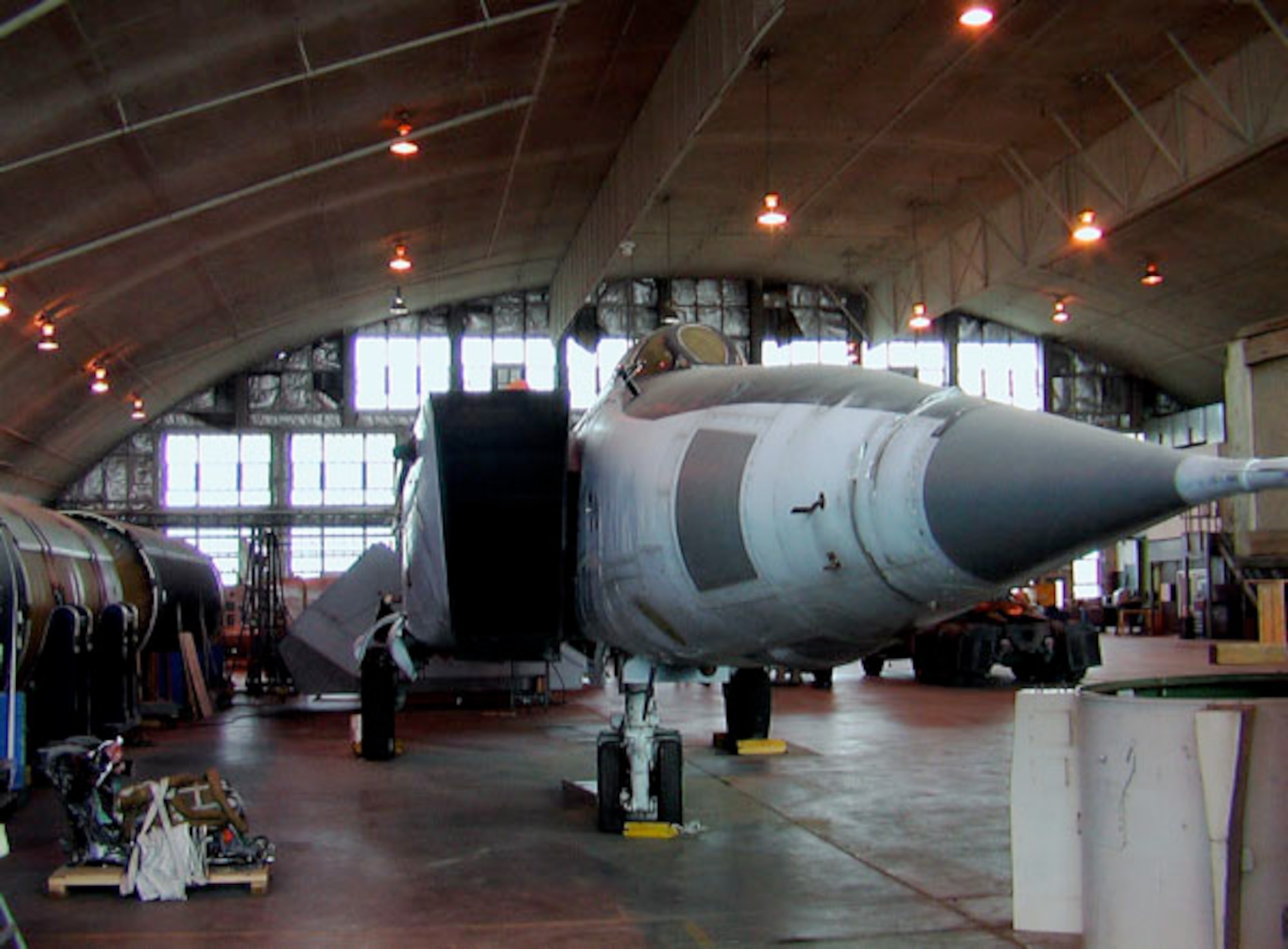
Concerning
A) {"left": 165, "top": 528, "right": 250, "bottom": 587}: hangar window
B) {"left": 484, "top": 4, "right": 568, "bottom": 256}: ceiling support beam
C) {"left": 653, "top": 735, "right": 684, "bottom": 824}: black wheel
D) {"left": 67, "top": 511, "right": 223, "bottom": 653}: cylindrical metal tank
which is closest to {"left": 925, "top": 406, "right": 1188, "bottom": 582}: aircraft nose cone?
{"left": 653, "top": 735, "right": 684, "bottom": 824}: black wheel

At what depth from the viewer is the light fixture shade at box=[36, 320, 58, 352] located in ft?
64.5

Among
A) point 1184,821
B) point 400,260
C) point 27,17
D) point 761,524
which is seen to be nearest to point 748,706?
point 761,524

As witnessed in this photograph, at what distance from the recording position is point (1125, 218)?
20.0 meters

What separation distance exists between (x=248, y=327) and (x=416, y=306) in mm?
6243

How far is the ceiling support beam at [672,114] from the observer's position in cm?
1395

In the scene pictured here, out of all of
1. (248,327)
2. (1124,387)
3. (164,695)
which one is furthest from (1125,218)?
(1124,387)

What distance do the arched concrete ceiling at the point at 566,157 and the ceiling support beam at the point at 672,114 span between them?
0.07 m

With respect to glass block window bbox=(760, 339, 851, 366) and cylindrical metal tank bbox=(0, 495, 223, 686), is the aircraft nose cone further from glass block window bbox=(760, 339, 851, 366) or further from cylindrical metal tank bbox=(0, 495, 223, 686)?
glass block window bbox=(760, 339, 851, 366)

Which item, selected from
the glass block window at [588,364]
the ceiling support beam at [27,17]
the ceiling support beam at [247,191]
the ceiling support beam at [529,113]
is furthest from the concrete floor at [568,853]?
the glass block window at [588,364]

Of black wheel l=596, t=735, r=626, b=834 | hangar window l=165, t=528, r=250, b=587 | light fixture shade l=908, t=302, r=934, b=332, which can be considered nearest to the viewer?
black wheel l=596, t=735, r=626, b=834

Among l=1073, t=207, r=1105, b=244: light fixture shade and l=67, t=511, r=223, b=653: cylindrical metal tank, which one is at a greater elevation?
l=1073, t=207, r=1105, b=244: light fixture shade

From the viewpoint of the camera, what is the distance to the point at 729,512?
206 inches

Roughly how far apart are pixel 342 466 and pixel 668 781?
2867 cm

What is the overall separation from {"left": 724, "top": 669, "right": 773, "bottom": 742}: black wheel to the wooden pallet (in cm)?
628
